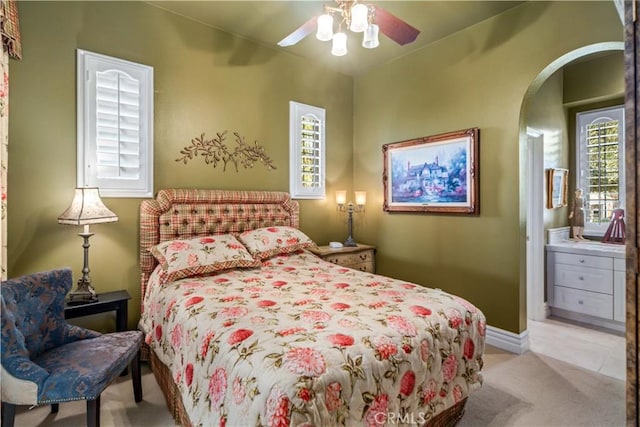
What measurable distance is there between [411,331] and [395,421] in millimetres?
401

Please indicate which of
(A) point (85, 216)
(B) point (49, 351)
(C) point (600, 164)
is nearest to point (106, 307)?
(B) point (49, 351)

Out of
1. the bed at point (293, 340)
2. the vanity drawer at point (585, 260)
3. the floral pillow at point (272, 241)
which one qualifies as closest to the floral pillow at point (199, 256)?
the bed at point (293, 340)

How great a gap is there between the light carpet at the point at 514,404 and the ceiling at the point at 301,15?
10.7 ft

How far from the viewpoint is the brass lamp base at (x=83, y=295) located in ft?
7.74

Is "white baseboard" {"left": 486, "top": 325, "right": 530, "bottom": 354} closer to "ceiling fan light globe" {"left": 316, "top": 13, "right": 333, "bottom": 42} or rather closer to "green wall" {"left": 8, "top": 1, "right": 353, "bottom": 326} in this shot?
"green wall" {"left": 8, "top": 1, "right": 353, "bottom": 326}

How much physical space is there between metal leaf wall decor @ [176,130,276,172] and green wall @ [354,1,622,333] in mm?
1664

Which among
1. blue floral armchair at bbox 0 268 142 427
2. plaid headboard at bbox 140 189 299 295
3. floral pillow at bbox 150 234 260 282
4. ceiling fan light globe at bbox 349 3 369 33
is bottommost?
blue floral armchair at bbox 0 268 142 427

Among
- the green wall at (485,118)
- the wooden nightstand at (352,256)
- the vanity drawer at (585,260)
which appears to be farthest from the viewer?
the wooden nightstand at (352,256)

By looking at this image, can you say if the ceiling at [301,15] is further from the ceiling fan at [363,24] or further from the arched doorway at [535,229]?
the arched doorway at [535,229]

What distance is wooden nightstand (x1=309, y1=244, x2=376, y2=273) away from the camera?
377 cm

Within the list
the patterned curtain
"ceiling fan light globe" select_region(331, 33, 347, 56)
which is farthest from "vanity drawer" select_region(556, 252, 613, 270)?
the patterned curtain

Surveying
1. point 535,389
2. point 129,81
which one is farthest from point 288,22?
point 535,389

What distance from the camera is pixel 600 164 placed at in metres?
4.17

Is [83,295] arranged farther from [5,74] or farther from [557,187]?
[557,187]
